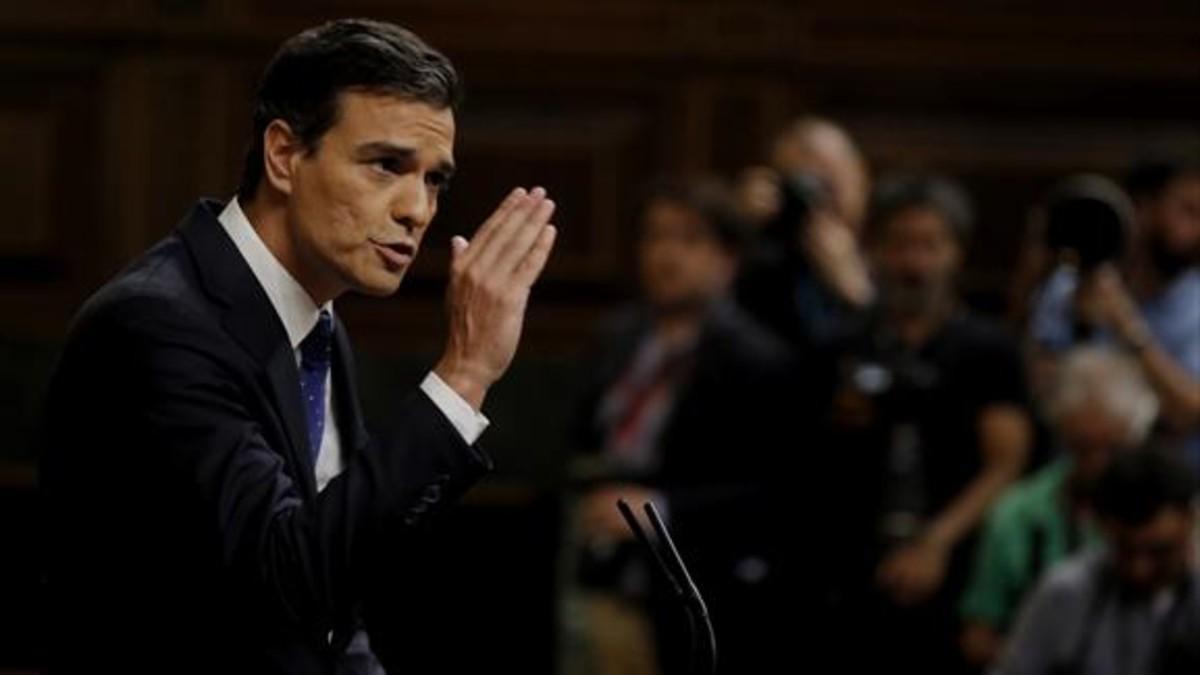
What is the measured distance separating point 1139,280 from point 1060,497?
509 mm

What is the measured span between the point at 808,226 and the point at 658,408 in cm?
44

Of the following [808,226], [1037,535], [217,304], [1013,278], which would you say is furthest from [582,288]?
[217,304]

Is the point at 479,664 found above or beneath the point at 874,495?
beneath

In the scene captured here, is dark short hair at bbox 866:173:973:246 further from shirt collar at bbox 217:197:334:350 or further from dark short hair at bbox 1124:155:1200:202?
shirt collar at bbox 217:197:334:350

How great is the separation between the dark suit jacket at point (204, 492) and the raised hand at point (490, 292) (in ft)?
0.16

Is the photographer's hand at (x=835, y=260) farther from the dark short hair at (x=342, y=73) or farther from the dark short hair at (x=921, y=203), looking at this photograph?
the dark short hair at (x=342, y=73)

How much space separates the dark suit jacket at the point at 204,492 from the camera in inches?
92.0

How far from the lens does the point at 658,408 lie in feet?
17.5

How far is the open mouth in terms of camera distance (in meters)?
2.45

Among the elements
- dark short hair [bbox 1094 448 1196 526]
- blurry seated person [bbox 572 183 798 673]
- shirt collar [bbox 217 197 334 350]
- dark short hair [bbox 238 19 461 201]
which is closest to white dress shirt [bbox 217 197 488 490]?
shirt collar [bbox 217 197 334 350]

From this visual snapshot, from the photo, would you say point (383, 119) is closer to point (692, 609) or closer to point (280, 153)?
point (280, 153)

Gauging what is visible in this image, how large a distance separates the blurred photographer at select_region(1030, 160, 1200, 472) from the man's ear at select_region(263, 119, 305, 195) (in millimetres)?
2886

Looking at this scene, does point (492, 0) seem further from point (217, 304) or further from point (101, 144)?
point (217, 304)

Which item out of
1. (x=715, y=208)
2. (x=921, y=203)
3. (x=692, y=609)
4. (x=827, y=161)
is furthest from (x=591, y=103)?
(x=692, y=609)
